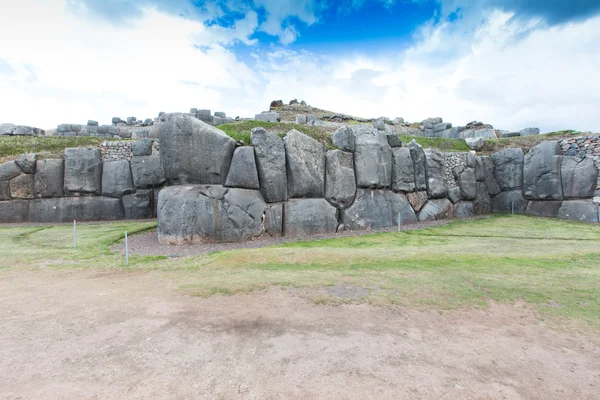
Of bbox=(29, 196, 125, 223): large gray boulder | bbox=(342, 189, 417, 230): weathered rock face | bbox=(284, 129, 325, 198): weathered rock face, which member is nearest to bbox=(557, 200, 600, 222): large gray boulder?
bbox=(342, 189, 417, 230): weathered rock face

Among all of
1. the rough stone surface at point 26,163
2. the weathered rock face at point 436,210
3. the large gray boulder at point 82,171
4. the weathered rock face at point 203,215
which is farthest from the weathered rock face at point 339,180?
the rough stone surface at point 26,163

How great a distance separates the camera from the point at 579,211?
19.7 meters

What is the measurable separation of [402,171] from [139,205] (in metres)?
17.6

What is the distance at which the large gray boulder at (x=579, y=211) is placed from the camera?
19.2 meters

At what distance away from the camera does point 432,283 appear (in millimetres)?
7633

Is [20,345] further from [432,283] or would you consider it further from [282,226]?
[282,226]

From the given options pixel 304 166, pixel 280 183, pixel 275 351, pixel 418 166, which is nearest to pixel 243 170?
pixel 280 183

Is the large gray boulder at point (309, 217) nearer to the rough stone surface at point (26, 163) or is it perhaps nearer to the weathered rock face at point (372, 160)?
the weathered rock face at point (372, 160)

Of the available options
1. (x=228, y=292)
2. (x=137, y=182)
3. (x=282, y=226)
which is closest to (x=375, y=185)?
(x=282, y=226)

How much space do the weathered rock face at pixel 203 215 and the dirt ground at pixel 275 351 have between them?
21.7 ft

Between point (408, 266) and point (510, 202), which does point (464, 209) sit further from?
point (408, 266)

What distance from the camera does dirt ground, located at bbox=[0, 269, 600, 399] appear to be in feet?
12.6

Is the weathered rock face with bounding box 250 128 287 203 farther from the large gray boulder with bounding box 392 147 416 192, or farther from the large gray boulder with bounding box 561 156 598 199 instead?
the large gray boulder with bounding box 561 156 598 199

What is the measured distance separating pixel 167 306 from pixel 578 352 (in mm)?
7202
